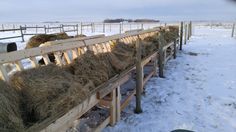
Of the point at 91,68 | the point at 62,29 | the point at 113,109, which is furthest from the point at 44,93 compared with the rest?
the point at 62,29

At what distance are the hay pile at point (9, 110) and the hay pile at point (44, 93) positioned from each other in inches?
5.6

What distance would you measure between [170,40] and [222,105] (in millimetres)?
5172

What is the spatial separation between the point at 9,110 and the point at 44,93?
0.47 metres

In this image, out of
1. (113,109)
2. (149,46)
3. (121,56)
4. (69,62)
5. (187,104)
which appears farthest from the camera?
(149,46)

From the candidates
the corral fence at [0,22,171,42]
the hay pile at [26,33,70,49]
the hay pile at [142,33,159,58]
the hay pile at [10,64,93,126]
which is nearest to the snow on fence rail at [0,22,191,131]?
the hay pile at [10,64,93,126]

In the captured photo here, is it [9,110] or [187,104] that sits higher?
[9,110]

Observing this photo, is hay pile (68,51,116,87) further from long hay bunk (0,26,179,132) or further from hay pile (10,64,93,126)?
hay pile (10,64,93,126)

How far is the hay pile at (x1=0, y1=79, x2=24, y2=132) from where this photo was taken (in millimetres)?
2037

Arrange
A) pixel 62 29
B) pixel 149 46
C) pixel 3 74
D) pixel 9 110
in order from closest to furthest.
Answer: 1. pixel 9 110
2. pixel 3 74
3. pixel 149 46
4. pixel 62 29

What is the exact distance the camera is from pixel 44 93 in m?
2.59

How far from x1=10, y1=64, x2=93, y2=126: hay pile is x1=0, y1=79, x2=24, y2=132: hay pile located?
0.14 meters

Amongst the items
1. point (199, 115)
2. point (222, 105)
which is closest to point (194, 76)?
point (222, 105)

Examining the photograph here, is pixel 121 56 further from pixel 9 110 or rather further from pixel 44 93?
pixel 9 110

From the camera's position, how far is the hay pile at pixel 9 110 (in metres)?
2.04
